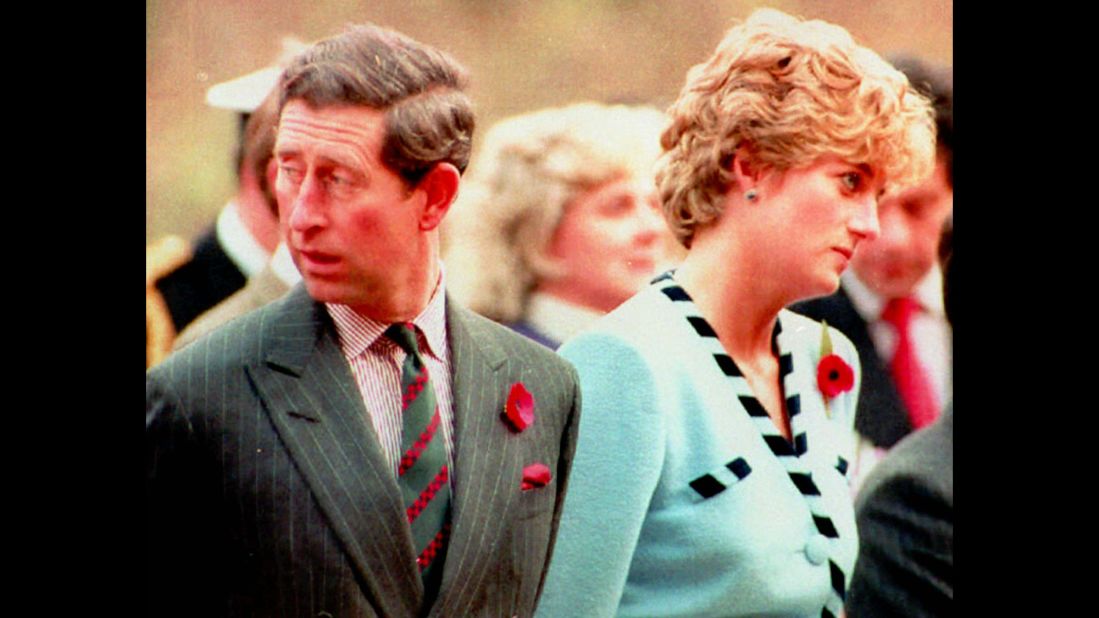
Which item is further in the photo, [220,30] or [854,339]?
[854,339]

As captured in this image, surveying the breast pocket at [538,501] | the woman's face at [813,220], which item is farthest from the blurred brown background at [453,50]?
the breast pocket at [538,501]

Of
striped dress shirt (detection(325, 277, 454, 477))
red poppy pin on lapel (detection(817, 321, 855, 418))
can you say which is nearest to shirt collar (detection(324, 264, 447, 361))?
striped dress shirt (detection(325, 277, 454, 477))

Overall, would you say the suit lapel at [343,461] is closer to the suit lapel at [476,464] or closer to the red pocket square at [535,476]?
the suit lapel at [476,464]

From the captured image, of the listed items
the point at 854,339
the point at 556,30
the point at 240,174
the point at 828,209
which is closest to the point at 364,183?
the point at 240,174

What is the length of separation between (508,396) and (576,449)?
0.70 ft

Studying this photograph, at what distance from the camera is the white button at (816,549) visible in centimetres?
387

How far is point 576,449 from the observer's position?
12.6 ft

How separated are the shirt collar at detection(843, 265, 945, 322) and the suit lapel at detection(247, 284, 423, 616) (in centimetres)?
129

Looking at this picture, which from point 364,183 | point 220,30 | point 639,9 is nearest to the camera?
point 364,183

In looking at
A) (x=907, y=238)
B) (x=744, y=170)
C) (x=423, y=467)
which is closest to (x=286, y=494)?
(x=423, y=467)

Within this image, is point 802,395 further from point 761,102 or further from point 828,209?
point 761,102

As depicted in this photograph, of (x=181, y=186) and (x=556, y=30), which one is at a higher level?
(x=556, y=30)

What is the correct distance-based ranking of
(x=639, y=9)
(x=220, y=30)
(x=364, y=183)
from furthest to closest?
1. (x=639, y=9)
2. (x=220, y=30)
3. (x=364, y=183)

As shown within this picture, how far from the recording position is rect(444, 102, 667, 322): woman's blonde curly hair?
3838 millimetres
